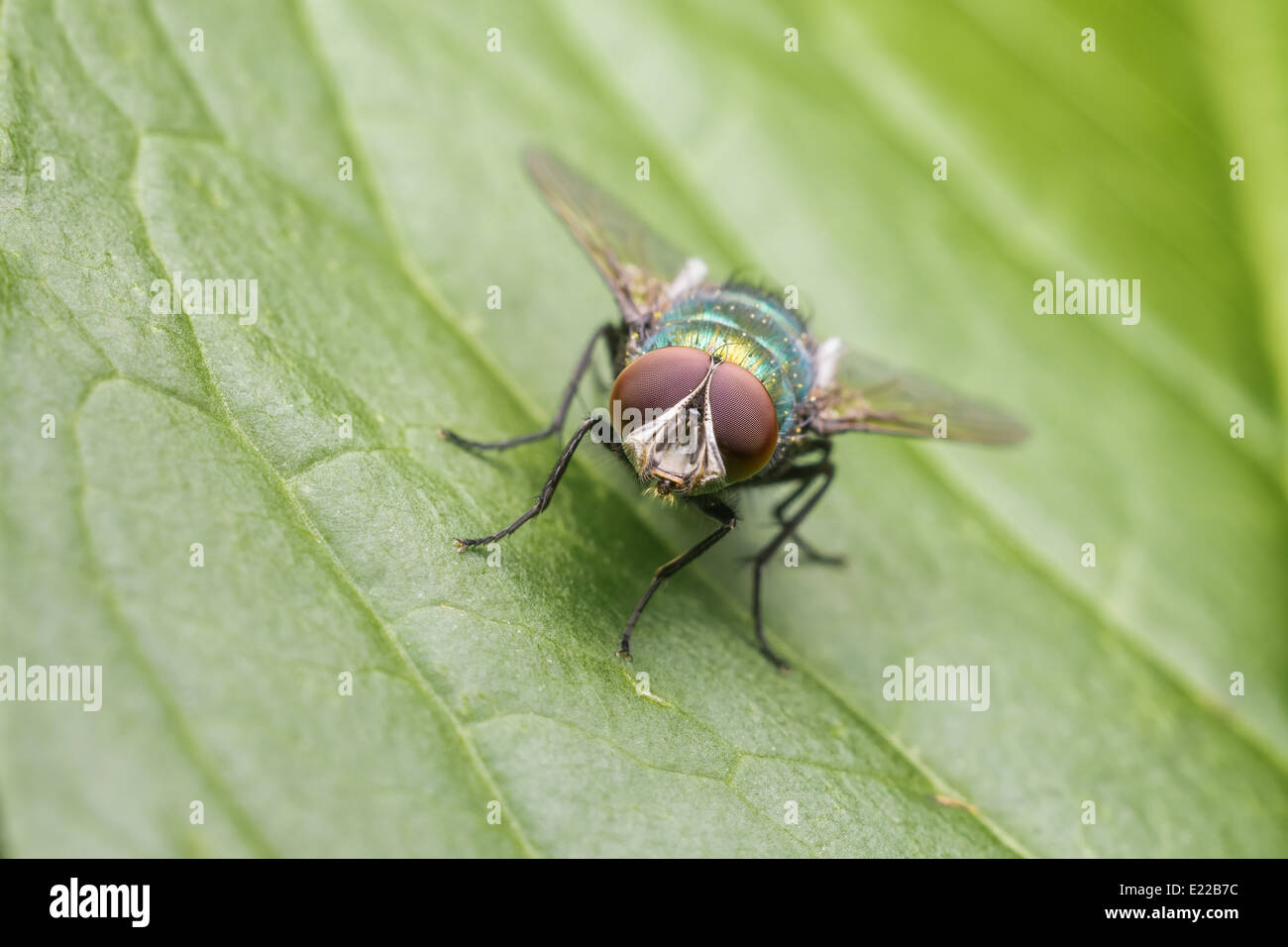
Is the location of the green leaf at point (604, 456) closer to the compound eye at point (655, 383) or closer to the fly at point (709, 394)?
the fly at point (709, 394)

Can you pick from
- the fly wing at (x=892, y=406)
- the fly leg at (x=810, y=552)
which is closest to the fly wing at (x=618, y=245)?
the fly wing at (x=892, y=406)

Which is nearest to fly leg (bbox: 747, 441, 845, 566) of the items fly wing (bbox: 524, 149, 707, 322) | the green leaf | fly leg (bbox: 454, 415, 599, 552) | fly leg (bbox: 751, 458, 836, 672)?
fly leg (bbox: 751, 458, 836, 672)

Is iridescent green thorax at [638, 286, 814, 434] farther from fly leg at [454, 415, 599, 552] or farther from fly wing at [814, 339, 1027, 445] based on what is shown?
fly leg at [454, 415, 599, 552]

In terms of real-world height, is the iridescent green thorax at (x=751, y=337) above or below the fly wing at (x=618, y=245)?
below

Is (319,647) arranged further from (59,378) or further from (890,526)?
(890,526)

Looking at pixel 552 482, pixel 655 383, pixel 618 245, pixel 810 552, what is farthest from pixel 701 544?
pixel 618 245

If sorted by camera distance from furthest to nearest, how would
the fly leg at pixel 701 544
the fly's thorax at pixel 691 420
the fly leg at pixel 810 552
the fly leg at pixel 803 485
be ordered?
1. the fly leg at pixel 810 552
2. the fly leg at pixel 803 485
3. the fly leg at pixel 701 544
4. the fly's thorax at pixel 691 420

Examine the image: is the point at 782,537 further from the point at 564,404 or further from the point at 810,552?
the point at 564,404
